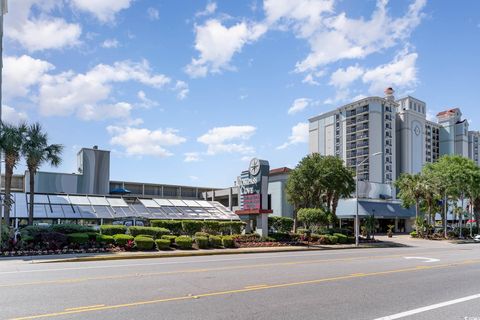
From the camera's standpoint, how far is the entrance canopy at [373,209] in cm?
5618

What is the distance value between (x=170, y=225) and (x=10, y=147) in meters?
12.9

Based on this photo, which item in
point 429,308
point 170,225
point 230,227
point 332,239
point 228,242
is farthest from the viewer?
point 332,239

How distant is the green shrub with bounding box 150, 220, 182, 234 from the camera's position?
3547 cm

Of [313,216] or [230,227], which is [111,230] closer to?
[230,227]

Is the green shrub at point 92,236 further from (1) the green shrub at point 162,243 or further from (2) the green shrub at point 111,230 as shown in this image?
(1) the green shrub at point 162,243

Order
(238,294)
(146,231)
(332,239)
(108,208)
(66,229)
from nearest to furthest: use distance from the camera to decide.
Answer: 1. (238,294)
2. (66,229)
3. (146,231)
4. (332,239)
5. (108,208)

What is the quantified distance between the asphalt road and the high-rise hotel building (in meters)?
90.6

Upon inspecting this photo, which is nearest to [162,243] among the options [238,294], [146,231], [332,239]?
[146,231]

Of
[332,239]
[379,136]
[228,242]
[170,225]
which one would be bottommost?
[332,239]

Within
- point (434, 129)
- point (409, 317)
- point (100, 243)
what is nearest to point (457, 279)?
point (409, 317)

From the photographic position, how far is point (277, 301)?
9.76 meters

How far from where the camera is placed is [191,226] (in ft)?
118

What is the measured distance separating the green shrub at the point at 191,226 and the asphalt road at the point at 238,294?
19506mm

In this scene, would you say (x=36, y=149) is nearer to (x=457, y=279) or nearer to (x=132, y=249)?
(x=132, y=249)
